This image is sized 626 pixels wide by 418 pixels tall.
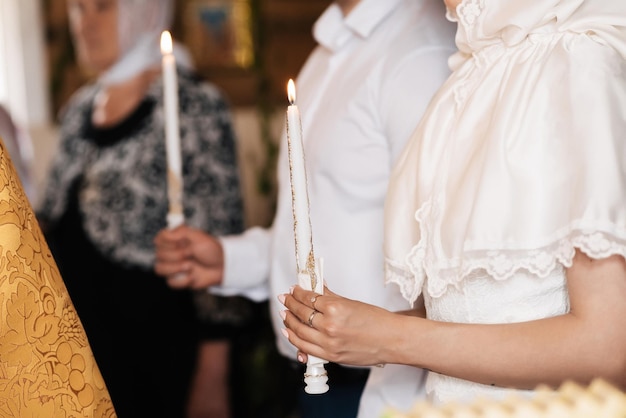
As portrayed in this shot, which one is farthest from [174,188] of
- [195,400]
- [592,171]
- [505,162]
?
[195,400]

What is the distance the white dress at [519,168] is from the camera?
3.59 ft

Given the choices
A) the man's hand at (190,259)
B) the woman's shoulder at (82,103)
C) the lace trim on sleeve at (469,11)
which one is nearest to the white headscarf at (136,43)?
the woman's shoulder at (82,103)

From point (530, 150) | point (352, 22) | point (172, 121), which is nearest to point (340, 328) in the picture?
point (530, 150)

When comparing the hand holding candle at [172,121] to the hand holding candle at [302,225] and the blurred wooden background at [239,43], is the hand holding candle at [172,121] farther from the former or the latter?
the blurred wooden background at [239,43]

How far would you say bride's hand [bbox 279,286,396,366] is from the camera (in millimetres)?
1146

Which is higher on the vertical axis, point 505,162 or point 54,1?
point 505,162

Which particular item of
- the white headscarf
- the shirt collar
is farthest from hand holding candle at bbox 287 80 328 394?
the white headscarf

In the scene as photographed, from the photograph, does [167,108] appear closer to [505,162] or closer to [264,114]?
[505,162]

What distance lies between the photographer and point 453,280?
1.23 metres

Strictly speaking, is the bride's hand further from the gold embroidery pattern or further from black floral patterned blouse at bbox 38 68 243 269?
black floral patterned blouse at bbox 38 68 243 269

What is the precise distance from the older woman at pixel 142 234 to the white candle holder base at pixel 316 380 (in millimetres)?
1723

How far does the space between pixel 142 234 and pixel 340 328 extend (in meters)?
1.78

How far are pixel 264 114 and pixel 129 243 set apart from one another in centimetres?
177

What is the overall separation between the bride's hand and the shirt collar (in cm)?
82
